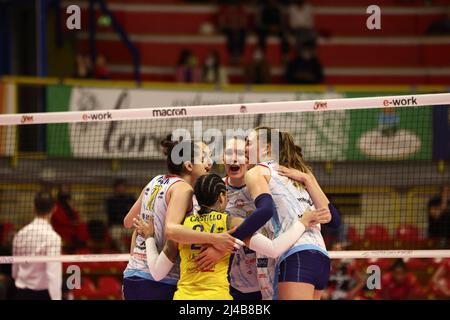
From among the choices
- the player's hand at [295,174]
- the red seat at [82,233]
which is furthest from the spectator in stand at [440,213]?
the player's hand at [295,174]

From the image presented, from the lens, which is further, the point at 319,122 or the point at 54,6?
the point at 54,6

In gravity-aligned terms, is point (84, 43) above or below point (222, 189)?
above

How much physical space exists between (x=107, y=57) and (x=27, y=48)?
2201mm

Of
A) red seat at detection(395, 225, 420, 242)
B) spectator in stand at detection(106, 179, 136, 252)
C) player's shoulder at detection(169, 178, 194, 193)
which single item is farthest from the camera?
red seat at detection(395, 225, 420, 242)

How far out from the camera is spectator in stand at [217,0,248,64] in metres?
22.7

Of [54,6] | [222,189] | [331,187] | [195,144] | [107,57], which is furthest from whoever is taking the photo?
[107,57]

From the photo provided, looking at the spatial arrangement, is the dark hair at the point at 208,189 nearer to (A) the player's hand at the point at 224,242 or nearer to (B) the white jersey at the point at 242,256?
(A) the player's hand at the point at 224,242

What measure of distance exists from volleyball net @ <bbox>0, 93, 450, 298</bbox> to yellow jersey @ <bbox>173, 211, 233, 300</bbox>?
6.84 m

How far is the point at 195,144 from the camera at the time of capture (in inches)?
317

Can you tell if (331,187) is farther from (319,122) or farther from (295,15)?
(295,15)

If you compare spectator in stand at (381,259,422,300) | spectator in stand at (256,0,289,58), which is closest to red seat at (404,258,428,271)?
spectator in stand at (381,259,422,300)

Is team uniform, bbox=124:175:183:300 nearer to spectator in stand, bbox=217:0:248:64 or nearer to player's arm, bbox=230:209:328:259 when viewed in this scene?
player's arm, bbox=230:209:328:259

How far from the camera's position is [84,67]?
65.5ft

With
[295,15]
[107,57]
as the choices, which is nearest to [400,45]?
[295,15]
